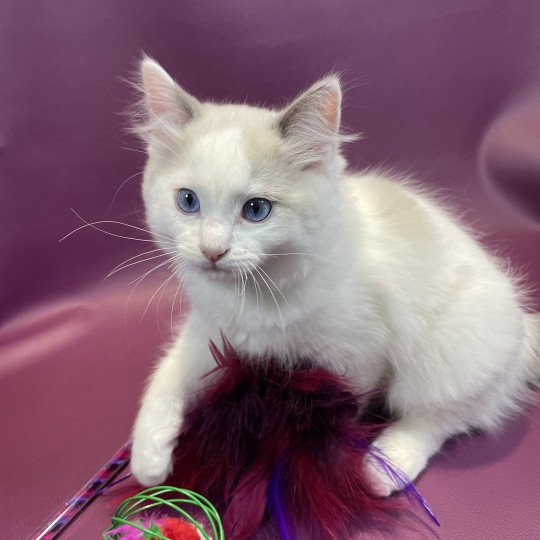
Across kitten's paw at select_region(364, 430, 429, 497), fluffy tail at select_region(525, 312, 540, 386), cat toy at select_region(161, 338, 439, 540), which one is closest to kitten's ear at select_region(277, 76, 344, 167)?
cat toy at select_region(161, 338, 439, 540)

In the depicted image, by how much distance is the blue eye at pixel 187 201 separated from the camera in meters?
0.90

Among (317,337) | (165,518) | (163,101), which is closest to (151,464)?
(165,518)

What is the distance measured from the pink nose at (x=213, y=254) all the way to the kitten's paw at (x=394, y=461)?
44 cm

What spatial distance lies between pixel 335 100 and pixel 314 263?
250 millimetres

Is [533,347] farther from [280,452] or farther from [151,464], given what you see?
[151,464]

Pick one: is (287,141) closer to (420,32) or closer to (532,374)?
(532,374)

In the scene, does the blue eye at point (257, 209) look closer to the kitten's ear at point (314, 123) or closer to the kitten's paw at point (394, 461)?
the kitten's ear at point (314, 123)

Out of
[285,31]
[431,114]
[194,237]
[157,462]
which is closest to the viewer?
[194,237]

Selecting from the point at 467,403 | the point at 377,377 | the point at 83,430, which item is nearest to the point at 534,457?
the point at 467,403

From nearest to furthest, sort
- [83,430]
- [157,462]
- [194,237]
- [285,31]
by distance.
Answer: [194,237] → [157,462] → [83,430] → [285,31]

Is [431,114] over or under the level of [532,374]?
over

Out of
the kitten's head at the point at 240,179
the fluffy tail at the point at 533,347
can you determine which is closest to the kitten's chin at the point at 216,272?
the kitten's head at the point at 240,179

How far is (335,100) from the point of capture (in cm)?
88

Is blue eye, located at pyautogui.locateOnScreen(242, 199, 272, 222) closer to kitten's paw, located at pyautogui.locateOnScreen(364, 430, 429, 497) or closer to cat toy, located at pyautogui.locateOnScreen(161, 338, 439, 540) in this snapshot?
cat toy, located at pyautogui.locateOnScreen(161, 338, 439, 540)
